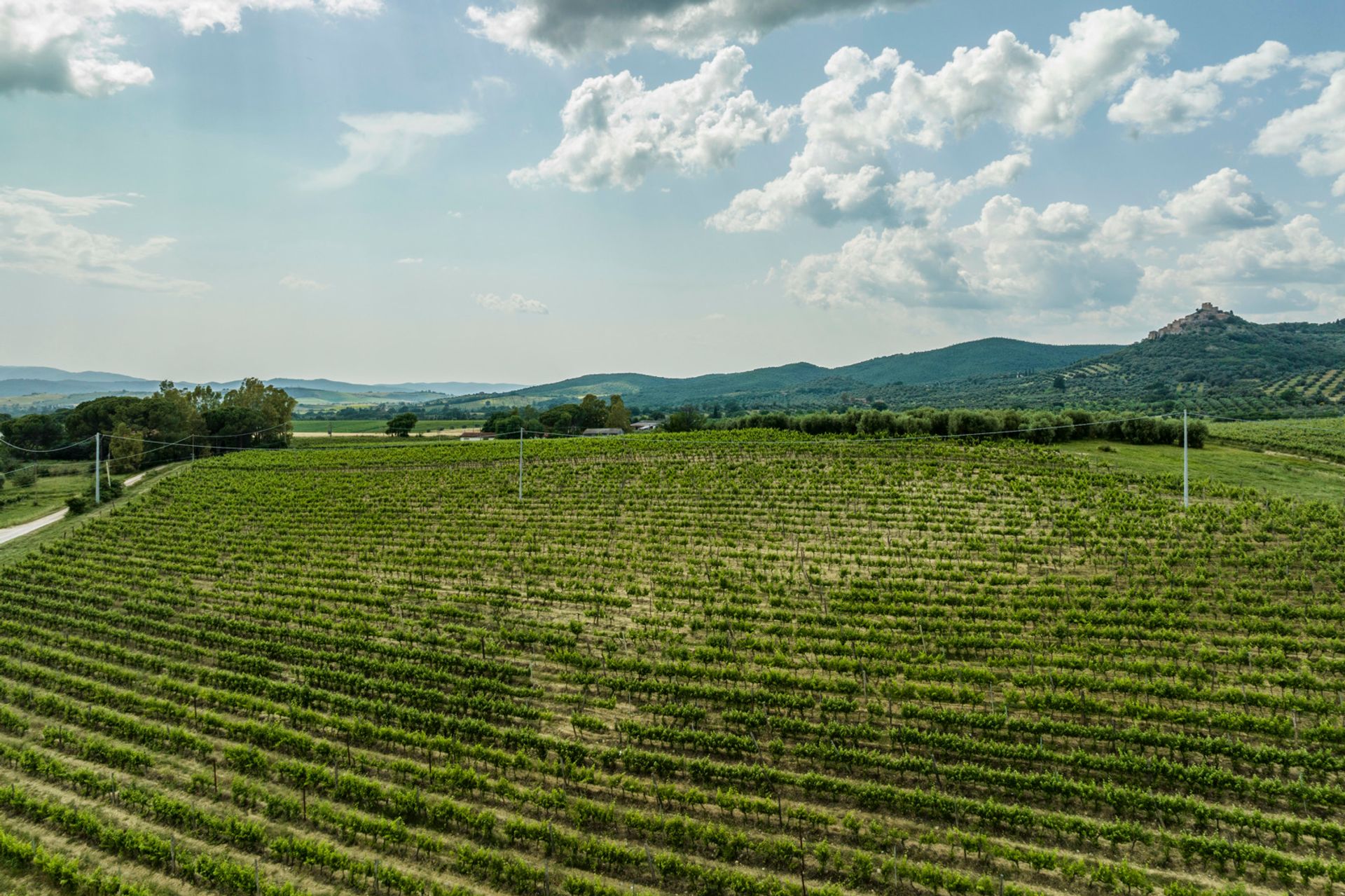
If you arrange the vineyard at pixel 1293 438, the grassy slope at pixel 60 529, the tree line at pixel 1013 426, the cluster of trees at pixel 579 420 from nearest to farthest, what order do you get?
1. the grassy slope at pixel 60 529
2. the vineyard at pixel 1293 438
3. the tree line at pixel 1013 426
4. the cluster of trees at pixel 579 420

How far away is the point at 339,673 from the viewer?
22.6 meters

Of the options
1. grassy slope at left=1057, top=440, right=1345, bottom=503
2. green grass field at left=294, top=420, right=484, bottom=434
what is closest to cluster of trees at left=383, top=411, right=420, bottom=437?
green grass field at left=294, top=420, right=484, bottom=434

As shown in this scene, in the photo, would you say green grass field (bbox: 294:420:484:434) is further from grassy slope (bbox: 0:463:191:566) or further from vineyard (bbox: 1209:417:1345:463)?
vineyard (bbox: 1209:417:1345:463)

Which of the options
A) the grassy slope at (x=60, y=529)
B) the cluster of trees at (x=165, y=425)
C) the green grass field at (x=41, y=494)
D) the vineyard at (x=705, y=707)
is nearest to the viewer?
the vineyard at (x=705, y=707)

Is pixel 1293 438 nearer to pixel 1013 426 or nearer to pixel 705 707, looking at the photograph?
pixel 1013 426

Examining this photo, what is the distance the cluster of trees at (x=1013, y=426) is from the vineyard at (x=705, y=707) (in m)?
18.6

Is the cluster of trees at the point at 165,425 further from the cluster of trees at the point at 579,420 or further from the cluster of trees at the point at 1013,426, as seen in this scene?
the cluster of trees at the point at 1013,426

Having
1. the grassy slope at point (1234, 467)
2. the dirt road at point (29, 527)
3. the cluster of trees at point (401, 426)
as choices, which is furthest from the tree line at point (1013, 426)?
the cluster of trees at point (401, 426)

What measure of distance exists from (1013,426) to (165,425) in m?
98.0

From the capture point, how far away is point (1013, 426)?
196 ft

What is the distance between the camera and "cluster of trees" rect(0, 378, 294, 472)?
7681 cm

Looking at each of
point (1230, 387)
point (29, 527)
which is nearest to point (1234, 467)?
point (29, 527)

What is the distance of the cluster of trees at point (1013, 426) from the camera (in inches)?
2208

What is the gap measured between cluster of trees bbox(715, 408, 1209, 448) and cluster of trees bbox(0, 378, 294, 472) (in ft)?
A: 239
